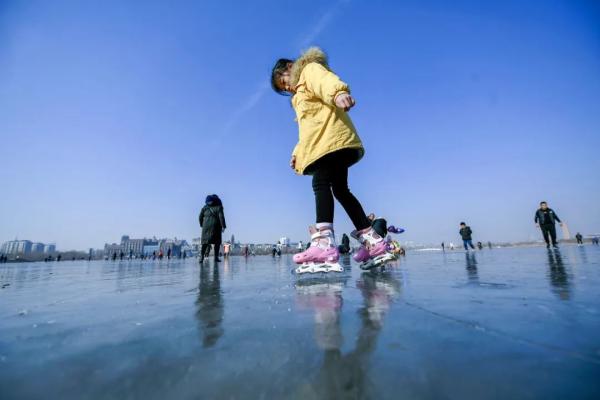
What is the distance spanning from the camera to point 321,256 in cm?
259

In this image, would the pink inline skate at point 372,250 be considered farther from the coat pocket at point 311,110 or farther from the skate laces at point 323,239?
the coat pocket at point 311,110

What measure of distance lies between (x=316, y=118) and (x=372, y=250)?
1.46 meters

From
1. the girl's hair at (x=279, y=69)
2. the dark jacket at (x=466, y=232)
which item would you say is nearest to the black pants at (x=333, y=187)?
the girl's hair at (x=279, y=69)

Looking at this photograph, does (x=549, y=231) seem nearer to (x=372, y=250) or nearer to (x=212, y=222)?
(x=372, y=250)

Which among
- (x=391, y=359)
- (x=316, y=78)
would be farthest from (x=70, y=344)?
(x=316, y=78)

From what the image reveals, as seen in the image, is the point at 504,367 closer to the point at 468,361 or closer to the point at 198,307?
the point at 468,361

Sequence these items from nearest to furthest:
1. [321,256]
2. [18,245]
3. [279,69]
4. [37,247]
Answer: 1. [321,256]
2. [279,69]
3. [18,245]
4. [37,247]

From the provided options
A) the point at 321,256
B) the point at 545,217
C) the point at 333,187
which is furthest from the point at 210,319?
the point at 545,217

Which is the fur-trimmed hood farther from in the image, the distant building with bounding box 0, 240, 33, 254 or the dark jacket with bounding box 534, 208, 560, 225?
the distant building with bounding box 0, 240, 33, 254

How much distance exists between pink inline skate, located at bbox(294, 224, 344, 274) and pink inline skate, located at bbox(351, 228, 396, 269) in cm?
52

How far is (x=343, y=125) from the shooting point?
2.90 metres

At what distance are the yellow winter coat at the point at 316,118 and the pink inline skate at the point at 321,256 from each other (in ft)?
2.33

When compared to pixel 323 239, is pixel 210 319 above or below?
below

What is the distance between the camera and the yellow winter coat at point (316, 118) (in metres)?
2.77
